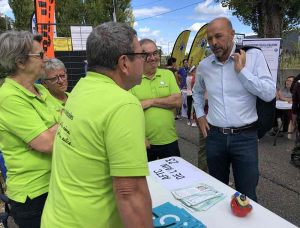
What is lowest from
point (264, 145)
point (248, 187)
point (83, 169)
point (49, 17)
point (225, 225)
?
point (264, 145)

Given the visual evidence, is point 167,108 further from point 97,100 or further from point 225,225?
point 97,100

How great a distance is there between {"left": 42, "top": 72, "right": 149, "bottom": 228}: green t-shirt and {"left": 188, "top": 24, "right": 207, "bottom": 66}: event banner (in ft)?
32.3

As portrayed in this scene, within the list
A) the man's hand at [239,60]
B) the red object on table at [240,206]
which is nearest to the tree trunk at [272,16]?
the man's hand at [239,60]

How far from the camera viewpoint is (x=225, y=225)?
1.53m

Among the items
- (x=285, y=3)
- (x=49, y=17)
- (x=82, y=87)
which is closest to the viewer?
(x=82, y=87)

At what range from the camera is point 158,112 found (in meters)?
2.86

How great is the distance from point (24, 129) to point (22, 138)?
0.05 meters

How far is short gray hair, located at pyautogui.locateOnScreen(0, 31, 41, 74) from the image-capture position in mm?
1675

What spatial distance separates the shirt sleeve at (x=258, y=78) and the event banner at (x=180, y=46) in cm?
Answer: 1101

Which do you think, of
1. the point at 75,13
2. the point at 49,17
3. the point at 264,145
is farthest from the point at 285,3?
the point at 75,13

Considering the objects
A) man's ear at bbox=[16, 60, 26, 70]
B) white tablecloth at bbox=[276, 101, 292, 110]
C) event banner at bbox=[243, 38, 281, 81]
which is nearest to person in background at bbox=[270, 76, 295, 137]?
white tablecloth at bbox=[276, 101, 292, 110]

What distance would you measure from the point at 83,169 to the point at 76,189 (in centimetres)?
9

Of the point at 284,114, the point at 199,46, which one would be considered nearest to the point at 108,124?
the point at 284,114

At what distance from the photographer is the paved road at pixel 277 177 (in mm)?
3649
